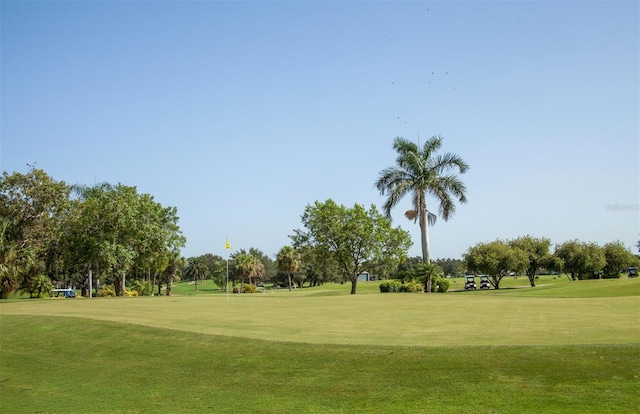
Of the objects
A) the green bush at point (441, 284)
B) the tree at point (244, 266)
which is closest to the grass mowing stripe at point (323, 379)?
the green bush at point (441, 284)

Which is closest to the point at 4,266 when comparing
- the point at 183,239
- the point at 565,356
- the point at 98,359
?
the point at 183,239

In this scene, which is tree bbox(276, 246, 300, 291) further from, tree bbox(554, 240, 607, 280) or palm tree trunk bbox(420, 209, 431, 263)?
palm tree trunk bbox(420, 209, 431, 263)

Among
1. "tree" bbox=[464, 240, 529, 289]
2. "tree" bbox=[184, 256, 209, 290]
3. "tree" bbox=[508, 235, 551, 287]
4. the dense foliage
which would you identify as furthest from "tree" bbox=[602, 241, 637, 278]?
"tree" bbox=[184, 256, 209, 290]

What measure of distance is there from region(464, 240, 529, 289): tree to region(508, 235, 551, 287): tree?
4.27m

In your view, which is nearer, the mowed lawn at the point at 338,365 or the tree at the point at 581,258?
the mowed lawn at the point at 338,365

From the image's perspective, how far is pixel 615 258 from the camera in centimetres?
8306

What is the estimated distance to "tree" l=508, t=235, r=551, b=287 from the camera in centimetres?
8369

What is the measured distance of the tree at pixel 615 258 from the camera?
82.8 meters

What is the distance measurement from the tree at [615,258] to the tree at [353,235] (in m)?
44.7

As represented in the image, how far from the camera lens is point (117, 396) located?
1334 cm

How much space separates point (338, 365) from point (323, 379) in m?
0.85

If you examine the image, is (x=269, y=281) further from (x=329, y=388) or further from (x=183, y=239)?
(x=329, y=388)

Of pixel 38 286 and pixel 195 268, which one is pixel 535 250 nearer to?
pixel 38 286

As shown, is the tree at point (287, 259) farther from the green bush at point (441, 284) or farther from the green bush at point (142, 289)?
the green bush at point (441, 284)
